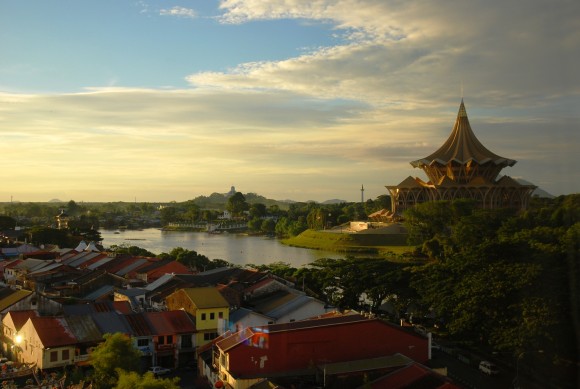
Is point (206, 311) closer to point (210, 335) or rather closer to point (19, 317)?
point (210, 335)

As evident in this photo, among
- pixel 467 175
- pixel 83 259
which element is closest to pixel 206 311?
pixel 83 259

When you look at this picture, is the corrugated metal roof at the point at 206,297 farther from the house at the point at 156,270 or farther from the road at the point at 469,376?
the house at the point at 156,270

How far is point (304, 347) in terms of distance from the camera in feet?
25.2

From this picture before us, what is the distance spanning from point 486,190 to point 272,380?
30.6m

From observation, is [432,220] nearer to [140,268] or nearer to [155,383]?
[140,268]

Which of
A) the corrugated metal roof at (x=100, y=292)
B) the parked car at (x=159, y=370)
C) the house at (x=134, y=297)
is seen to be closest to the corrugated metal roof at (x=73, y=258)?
the corrugated metal roof at (x=100, y=292)

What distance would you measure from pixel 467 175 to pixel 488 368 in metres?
28.7

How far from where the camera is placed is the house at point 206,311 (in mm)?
9711

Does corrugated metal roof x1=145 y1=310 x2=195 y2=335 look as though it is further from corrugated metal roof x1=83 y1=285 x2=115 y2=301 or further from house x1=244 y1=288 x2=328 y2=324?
corrugated metal roof x1=83 y1=285 x2=115 y2=301

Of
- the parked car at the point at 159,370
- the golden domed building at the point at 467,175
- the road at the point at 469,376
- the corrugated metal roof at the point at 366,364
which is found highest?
the golden domed building at the point at 467,175

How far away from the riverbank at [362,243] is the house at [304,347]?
20.1 m

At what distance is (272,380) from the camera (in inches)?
284

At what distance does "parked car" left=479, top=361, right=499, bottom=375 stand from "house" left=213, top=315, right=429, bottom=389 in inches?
47.6

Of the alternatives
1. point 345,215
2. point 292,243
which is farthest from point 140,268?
point 345,215
